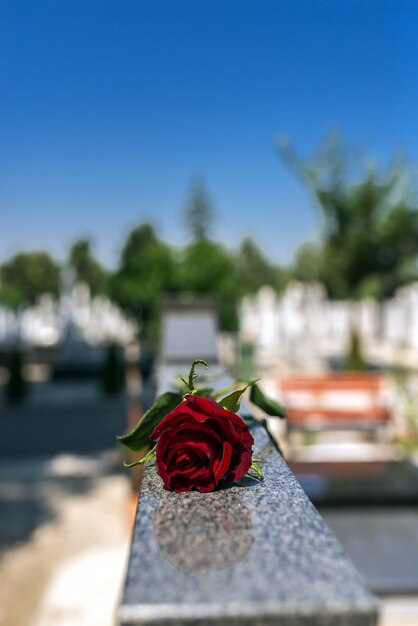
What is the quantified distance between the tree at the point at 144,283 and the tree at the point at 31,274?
5417 centimetres

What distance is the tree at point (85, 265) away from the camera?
7356cm

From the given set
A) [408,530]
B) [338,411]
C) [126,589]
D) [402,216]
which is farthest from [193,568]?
[402,216]

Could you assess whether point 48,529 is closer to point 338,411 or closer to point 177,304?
point 177,304

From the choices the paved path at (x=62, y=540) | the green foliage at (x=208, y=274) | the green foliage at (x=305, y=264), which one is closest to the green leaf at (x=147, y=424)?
the paved path at (x=62, y=540)

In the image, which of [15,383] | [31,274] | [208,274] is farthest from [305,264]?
[15,383]

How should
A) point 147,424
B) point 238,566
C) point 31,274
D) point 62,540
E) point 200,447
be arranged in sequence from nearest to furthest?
point 238,566 < point 200,447 < point 147,424 < point 62,540 < point 31,274

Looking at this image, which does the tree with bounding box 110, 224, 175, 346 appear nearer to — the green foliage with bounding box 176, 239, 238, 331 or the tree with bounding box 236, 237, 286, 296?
the green foliage with bounding box 176, 239, 238, 331

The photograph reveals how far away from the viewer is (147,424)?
48.2 inches

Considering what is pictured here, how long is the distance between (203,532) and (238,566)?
0.38 feet

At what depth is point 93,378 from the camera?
567 inches

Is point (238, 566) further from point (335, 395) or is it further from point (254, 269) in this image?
point (254, 269)

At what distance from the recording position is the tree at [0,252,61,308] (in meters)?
67.5

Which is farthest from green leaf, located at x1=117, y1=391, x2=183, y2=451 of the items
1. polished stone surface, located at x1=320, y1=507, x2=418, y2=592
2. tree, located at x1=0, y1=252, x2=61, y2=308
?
tree, located at x1=0, y1=252, x2=61, y2=308

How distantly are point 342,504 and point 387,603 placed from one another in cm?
91
